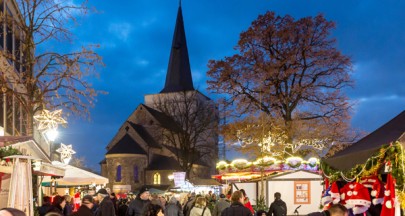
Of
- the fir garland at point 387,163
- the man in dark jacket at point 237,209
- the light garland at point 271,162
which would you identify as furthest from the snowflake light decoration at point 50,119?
the fir garland at point 387,163

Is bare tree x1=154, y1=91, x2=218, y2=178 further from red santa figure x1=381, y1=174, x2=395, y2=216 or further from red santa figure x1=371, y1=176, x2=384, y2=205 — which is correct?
red santa figure x1=381, y1=174, x2=395, y2=216

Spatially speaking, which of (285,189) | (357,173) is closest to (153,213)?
(357,173)

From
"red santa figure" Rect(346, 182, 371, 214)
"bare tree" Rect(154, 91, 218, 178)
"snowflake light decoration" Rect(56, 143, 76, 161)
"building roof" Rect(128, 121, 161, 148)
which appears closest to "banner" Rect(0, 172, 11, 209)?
"snowflake light decoration" Rect(56, 143, 76, 161)

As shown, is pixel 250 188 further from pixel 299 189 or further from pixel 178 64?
pixel 178 64

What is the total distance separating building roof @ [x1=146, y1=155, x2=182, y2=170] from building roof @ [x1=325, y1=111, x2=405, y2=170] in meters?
54.5

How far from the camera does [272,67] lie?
2875 centimetres

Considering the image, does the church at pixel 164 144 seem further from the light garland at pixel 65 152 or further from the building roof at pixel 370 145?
the building roof at pixel 370 145

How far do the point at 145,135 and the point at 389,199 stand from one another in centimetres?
6086

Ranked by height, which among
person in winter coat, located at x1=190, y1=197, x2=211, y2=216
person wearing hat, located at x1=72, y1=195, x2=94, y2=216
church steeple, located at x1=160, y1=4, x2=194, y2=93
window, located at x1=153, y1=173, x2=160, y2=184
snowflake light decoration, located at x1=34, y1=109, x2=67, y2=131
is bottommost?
window, located at x1=153, y1=173, x2=160, y2=184

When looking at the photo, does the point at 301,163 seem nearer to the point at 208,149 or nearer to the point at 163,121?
the point at 208,149

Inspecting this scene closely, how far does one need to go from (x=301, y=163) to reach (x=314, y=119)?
908cm

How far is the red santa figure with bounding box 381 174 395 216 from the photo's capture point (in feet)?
23.7

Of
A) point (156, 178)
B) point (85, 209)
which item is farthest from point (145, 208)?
point (156, 178)

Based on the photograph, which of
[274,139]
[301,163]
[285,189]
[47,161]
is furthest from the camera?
[274,139]
